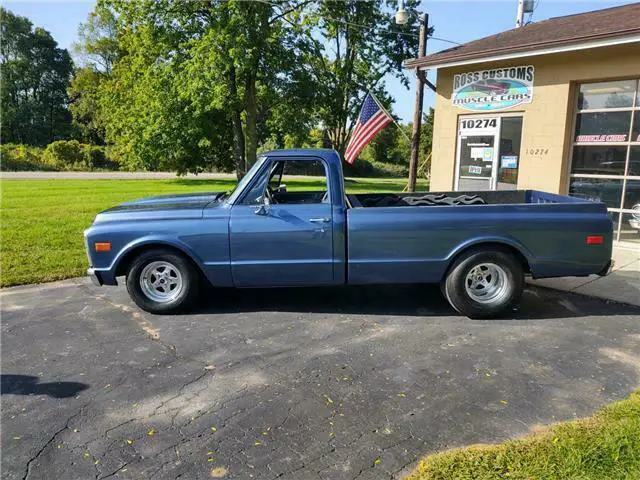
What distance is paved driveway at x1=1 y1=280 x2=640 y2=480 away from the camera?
2.98m

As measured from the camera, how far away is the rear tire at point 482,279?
534cm

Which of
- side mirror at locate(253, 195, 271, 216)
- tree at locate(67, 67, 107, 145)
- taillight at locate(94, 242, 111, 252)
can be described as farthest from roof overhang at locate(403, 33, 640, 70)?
tree at locate(67, 67, 107, 145)

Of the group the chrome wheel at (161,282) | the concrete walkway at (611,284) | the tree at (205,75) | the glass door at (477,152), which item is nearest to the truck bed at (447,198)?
the concrete walkway at (611,284)

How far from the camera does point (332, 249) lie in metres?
5.31

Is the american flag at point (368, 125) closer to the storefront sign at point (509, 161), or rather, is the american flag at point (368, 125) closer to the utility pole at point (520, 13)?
the storefront sign at point (509, 161)

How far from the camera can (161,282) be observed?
18.1 ft

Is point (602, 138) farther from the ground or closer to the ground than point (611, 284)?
farther from the ground

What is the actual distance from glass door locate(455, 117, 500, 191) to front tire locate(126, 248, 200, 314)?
727 cm

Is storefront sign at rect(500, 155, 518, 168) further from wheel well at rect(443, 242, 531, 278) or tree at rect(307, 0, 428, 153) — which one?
tree at rect(307, 0, 428, 153)

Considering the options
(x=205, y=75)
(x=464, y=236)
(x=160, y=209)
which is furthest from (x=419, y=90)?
(x=205, y=75)

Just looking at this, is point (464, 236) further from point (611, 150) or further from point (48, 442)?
point (611, 150)

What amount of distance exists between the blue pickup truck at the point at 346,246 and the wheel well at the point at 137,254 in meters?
0.01

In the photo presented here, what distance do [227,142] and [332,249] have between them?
2751 centimetres

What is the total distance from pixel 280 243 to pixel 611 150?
699 centimetres
